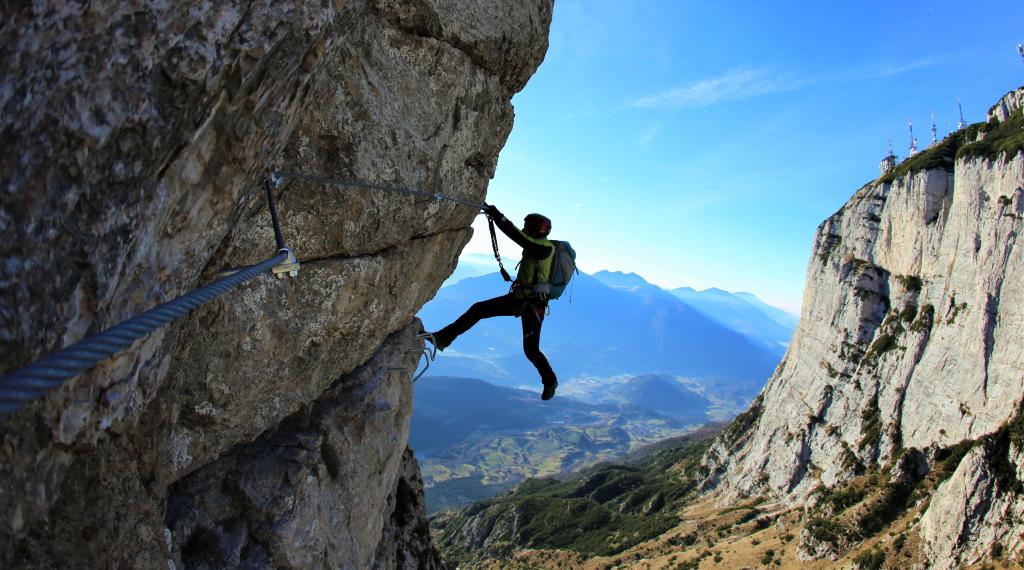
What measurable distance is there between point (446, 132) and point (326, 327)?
371 cm

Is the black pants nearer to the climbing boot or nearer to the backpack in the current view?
the backpack

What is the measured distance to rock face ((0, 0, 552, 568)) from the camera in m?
2.85

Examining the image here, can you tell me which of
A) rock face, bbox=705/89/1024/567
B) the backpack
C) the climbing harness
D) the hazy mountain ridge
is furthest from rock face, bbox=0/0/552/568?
rock face, bbox=705/89/1024/567

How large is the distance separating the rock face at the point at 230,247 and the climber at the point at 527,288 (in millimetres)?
1360

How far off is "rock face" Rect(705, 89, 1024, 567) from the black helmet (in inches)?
1344

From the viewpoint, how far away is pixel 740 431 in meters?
68.8

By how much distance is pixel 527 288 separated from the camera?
9.15m

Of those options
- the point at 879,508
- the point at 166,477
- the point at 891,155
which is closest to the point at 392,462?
the point at 166,477

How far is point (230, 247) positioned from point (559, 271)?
4.98 metres

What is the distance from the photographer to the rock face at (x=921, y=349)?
31.9m

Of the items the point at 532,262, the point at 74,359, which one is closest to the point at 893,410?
the point at 532,262

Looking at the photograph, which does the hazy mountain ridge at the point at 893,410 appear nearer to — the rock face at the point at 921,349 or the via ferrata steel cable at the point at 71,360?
the rock face at the point at 921,349

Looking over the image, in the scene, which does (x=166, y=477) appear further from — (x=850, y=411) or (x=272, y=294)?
(x=850, y=411)

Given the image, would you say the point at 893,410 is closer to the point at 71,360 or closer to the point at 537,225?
the point at 537,225
